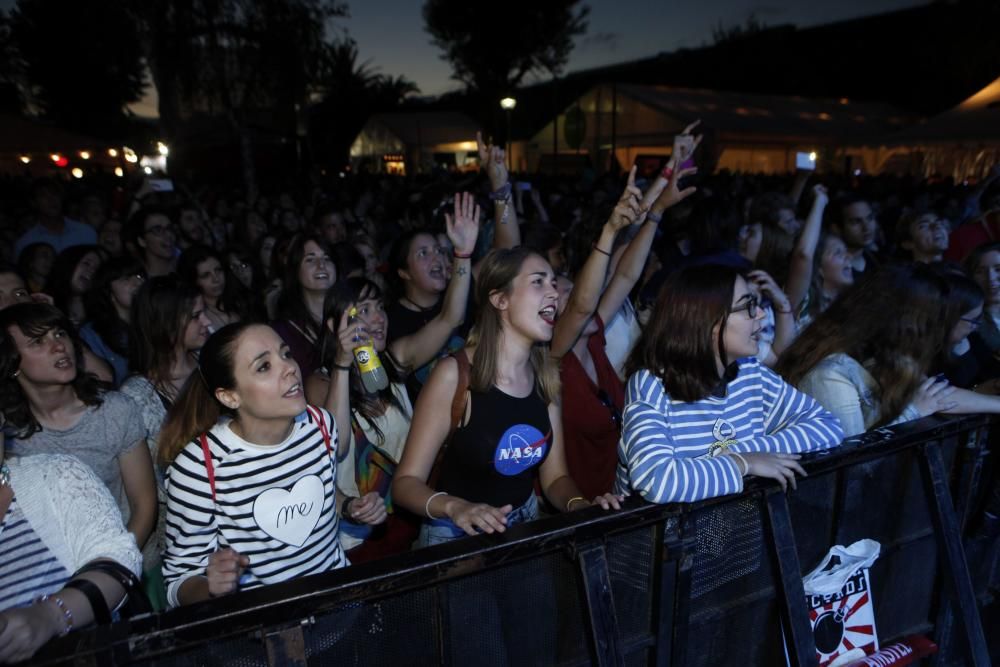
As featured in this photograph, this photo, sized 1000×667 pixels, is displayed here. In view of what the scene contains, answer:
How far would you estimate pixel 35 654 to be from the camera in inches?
54.7

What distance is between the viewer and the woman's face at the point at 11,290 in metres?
3.86

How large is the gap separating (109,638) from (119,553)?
1.81 feet

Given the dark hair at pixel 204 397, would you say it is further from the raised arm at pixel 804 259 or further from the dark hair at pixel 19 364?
the raised arm at pixel 804 259

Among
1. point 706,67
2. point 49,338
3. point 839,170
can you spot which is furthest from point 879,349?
point 706,67

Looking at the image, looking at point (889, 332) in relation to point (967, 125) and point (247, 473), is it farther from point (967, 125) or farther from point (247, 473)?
point (967, 125)

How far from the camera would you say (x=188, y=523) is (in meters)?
2.13

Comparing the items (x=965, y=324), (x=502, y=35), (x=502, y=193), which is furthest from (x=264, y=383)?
(x=502, y=35)

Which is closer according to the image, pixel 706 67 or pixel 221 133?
pixel 221 133

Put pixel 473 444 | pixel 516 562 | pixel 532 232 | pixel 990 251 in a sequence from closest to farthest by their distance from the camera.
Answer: pixel 516 562
pixel 473 444
pixel 990 251
pixel 532 232

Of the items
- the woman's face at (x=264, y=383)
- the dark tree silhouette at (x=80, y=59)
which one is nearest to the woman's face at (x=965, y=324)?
the woman's face at (x=264, y=383)

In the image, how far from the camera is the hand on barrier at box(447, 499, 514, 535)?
201 centimetres

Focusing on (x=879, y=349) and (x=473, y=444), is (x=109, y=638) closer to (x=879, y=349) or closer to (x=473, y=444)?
(x=473, y=444)

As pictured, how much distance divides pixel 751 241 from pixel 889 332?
3207mm

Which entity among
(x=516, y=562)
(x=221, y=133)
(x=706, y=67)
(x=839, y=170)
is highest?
(x=706, y=67)
